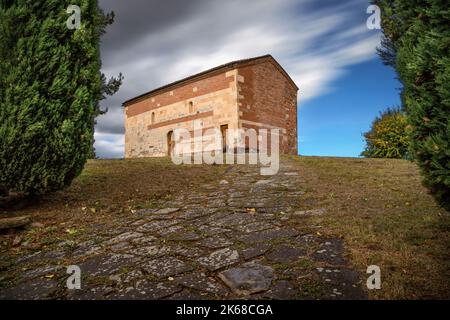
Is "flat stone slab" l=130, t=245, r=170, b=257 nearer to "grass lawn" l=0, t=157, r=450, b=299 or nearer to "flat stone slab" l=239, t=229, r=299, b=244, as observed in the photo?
"flat stone slab" l=239, t=229, r=299, b=244

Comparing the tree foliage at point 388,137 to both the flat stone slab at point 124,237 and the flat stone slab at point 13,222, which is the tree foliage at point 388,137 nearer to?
the flat stone slab at point 124,237

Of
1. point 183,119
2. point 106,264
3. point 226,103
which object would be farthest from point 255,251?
point 183,119

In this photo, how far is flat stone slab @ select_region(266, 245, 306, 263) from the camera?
354cm

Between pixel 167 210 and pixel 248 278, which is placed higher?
pixel 167 210

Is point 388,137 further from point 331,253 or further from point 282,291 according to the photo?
point 282,291

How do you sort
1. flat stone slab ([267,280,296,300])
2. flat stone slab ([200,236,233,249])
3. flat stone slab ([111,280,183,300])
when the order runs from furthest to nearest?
flat stone slab ([200,236,233,249]) → flat stone slab ([111,280,183,300]) → flat stone slab ([267,280,296,300])

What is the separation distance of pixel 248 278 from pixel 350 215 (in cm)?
254

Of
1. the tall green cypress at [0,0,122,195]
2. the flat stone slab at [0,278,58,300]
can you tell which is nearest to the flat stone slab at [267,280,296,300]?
the flat stone slab at [0,278,58,300]

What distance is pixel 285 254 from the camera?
3689 mm

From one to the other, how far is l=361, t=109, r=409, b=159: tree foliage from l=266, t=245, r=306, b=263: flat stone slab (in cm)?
1502

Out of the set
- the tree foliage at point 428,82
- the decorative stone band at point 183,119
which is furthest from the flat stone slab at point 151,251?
the decorative stone band at point 183,119

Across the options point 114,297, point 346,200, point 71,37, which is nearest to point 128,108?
point 71,37

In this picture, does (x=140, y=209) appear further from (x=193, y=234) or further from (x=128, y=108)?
(x=128, y=108)
